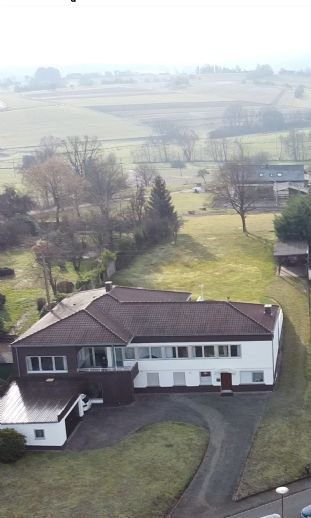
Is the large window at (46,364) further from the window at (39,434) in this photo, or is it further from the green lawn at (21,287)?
the green lawn at (21,287)

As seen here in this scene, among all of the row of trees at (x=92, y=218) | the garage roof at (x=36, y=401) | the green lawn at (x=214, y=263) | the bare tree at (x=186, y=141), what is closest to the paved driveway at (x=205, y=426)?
the garage roof at (x=36, y=401)

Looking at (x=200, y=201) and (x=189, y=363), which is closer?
(x=189, y=363)

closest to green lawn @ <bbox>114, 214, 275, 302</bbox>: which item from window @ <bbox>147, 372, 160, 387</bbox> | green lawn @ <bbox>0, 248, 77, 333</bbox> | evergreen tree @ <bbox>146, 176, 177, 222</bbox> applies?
evergreen tree @ <bbox>146, 176, 177, 222</bbox>

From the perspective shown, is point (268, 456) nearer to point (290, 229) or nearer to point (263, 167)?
point (290, 229)

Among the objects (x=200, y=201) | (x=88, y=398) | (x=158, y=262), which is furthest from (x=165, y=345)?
(x=200, y=201)

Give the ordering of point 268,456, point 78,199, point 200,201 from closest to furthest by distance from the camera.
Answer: point 268,456 → point 78,199 → point 200,201
